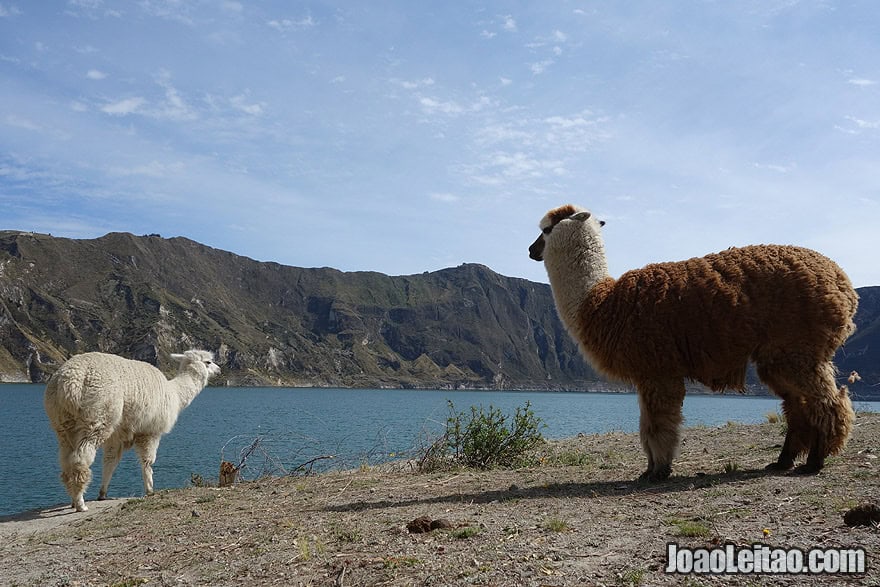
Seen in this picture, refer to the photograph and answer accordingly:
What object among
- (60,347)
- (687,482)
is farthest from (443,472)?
(60,347)

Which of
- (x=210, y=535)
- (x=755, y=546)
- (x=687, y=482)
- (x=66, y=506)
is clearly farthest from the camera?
(x=66, y=506)

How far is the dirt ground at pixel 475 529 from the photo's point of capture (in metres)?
4.28

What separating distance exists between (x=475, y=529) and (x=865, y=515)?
9.13 ft

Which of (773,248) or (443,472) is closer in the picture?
(773,248)

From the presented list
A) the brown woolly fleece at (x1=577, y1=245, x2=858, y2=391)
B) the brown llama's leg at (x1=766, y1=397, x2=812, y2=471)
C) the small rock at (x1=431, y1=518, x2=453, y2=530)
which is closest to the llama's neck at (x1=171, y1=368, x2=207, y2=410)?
the small rock at (x1=431, y1=518, x2=453, y2=530)

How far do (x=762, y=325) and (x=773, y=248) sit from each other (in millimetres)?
993

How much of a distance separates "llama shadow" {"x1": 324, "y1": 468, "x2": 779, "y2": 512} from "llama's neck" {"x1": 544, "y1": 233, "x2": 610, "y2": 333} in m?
1.84

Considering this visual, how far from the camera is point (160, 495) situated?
35.4 ft

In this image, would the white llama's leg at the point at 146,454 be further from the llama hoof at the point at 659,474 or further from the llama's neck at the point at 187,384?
the llama hoof at the point at 659,474

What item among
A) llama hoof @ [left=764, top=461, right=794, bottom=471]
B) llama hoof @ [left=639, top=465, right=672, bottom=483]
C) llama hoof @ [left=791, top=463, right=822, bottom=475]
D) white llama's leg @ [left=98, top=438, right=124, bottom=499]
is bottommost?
white llama's leg @ [left=98, top=438, right=124, bottom=499]

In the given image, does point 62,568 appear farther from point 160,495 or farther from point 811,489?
point 811,489

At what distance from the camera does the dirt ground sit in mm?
4277

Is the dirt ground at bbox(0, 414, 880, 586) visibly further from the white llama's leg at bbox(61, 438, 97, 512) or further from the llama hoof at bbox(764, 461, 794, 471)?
the white llama's leg at bbox(61, 438, 97, 512)

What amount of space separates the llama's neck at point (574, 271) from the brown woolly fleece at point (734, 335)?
0.29 m
